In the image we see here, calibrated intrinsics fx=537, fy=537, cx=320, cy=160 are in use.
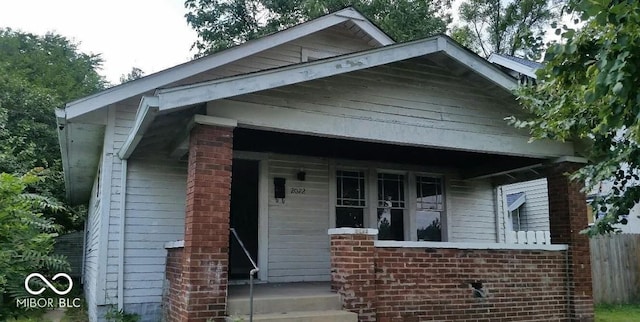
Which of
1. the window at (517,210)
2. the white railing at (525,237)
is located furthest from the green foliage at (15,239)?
the window at (517,210)

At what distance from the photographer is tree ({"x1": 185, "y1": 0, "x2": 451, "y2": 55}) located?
21.7 meters

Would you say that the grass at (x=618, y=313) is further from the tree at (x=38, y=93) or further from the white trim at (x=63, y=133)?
the tree at (x=38, y=93)

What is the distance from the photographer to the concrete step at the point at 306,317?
5.58m

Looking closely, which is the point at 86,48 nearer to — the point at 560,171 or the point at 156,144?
the point at 156,144

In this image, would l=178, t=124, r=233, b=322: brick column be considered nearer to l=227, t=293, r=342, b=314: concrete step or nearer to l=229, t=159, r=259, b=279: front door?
l=227, t=293, r=342, b=314: concrete step

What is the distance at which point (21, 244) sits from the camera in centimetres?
454

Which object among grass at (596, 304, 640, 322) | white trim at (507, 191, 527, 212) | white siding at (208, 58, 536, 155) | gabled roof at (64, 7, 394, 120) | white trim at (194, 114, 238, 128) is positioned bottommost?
grass at (596, 304, 640, 322)

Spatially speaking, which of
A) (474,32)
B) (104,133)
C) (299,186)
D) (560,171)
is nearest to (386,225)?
(299,186)

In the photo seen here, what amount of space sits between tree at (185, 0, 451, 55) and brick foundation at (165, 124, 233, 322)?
16844 mm

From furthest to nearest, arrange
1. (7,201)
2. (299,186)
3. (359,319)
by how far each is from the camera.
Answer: (299,186) < (359,319) < (7,201)

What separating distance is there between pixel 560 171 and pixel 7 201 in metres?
7.45

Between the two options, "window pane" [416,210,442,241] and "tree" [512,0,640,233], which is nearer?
"tree" [512,0,640,233]

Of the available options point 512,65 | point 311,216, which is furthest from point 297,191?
point 512,65

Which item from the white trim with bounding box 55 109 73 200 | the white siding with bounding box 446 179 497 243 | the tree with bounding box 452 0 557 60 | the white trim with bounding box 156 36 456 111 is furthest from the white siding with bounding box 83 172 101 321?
the tree with bounding box 452 0 557 60
